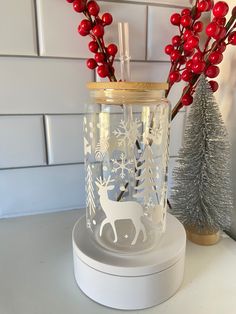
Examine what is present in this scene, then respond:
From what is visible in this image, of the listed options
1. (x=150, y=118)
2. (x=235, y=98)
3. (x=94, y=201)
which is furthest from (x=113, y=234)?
(x=235, y=98)

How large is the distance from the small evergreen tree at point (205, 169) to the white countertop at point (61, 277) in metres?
0.05

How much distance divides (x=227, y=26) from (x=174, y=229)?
1.03 ft

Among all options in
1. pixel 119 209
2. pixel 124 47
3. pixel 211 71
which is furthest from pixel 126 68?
pixel 119 209

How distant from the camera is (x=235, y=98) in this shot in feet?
1.58

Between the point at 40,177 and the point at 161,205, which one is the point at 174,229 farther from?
the point at 40,177

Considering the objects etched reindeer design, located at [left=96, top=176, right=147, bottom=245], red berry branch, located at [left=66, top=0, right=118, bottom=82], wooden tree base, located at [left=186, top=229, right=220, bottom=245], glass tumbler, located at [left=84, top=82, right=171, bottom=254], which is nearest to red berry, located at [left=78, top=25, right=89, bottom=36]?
red berry branch, located at [left=66, top=0, right=118, bottom=82]

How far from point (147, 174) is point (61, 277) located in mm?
188

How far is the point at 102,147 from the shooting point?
37 centimetres

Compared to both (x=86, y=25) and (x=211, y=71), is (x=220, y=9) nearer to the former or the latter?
(x=211, y=71)

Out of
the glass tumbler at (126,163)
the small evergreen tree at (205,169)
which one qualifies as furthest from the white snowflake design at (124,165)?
the small evergreen tree at (205,169)

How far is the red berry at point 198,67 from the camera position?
41cm

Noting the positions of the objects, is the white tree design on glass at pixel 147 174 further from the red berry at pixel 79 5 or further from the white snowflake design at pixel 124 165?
the red berry at pixel 79 5

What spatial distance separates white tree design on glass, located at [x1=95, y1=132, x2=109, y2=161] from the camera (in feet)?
1.20

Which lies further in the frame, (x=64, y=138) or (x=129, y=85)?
(x=64, y=138)
